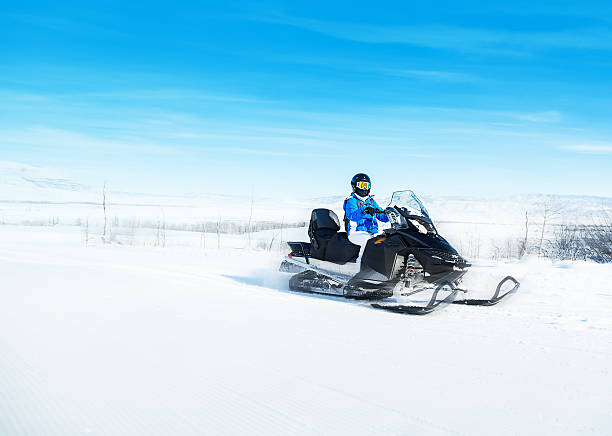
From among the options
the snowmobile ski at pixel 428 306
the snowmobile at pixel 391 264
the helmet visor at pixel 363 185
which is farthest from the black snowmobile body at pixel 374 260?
the helmet visor at pixel 363 185

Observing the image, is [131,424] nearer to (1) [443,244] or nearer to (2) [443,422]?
(2) [443,422]

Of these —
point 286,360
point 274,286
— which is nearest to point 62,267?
point 274,286

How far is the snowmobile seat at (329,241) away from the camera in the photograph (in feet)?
20.3

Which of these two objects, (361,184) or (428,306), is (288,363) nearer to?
(428,306)

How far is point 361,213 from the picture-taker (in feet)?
20.3

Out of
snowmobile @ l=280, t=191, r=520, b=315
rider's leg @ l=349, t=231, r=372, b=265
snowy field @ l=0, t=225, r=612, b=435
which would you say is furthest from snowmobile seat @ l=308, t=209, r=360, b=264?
snowy field @ l=0, t=225, r=612, b=435

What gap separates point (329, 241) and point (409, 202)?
3.93ft

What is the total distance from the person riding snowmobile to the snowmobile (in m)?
0.17

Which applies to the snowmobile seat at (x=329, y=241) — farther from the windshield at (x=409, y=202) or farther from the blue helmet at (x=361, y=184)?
the windshield at (x=409, y=202)

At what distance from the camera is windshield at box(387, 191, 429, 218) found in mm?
5566

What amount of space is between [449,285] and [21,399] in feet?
13.3

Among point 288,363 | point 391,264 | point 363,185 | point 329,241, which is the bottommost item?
point 288,363

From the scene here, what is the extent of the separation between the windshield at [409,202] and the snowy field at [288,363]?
3.70 feet

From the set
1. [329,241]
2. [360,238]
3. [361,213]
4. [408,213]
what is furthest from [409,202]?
[329,241]
